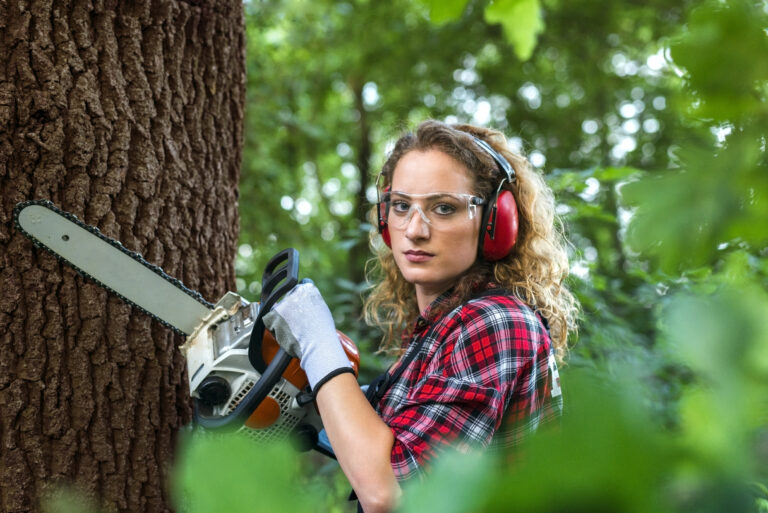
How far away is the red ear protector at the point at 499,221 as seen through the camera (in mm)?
1739

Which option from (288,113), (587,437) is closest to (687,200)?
(587,437)

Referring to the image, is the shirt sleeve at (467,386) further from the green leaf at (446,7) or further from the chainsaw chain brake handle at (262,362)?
the green leaf at (446,7)

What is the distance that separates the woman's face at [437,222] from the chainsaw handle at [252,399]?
413 millimetres

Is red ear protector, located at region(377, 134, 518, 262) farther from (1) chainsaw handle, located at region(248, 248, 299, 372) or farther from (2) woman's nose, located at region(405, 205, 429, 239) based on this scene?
(1) chainsaw handle, located at region(248, 248, 299, 372)

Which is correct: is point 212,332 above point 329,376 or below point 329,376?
above

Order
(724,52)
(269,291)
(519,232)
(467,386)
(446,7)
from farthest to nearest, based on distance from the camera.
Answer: (519,232), (269,291), (467,386), (446,7), (724,52)

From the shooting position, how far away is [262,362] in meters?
1.57

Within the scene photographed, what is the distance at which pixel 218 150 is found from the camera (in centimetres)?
184

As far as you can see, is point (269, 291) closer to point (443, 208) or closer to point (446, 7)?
point (443, 208)

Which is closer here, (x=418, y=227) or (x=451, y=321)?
(x=451, y=321)

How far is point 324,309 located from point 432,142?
57 cm

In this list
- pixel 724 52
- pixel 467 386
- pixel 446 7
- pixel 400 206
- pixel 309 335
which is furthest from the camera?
pixel 400 206

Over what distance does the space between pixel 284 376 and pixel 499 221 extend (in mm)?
703

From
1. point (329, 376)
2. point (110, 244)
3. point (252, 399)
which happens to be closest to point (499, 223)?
point (329, 376)
